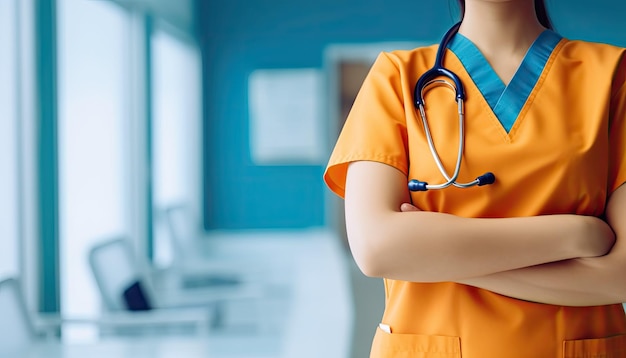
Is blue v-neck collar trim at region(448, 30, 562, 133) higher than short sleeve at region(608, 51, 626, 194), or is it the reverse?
blue v-neck collar trim at region(448, 30, 562, 133)

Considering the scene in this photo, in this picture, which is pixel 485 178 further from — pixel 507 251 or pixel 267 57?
pixel 267 57

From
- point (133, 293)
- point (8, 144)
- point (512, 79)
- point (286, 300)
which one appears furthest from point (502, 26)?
point (286, 300)

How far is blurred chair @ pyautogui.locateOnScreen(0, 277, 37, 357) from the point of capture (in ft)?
6.51

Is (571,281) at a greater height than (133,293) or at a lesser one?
greater

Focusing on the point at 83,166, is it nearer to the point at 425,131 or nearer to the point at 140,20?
the point at 140,20

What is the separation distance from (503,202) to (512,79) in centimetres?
17

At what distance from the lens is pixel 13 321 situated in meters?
2.03

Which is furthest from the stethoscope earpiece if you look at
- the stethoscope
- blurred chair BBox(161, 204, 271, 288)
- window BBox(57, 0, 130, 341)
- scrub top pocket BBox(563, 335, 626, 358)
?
blurred chair BBox(161, 204, 271, 288)

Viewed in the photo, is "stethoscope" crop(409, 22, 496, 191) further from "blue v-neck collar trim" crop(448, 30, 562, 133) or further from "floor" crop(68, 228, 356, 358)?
"floor" crop(68, 228, 356, 358)

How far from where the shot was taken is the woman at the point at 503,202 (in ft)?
2.74

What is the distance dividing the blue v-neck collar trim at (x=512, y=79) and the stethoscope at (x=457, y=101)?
4 centimetres

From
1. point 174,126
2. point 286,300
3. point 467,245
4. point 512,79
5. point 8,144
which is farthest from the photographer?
point 174,126

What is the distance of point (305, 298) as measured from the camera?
247 centimetres

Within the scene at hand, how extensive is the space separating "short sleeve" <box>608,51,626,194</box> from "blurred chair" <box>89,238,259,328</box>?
1.86 meters
